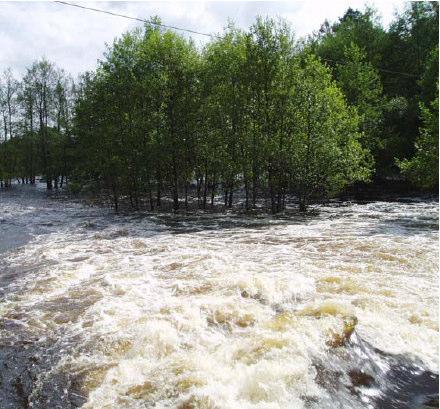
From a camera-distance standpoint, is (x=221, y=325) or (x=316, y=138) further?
(x=316, y=138)

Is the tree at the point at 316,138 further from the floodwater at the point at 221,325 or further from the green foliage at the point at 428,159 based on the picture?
the floodwater at the point at 221,325

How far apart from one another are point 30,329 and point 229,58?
62.3 feet

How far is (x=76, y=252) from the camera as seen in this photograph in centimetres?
1207

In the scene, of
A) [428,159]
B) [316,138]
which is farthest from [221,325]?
[428,159]

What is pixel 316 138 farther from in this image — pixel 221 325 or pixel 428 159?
pixel 221 325

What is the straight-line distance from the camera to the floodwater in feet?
15.6

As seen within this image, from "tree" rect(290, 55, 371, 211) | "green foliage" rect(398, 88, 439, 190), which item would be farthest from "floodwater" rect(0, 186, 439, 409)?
"tree" rect(290, 55, 371, 211)

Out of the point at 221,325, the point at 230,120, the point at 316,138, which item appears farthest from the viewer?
the point at 230,120

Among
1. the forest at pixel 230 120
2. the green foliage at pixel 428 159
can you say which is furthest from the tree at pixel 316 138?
the green foliage at pixel 428 159

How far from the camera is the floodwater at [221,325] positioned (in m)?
4.74

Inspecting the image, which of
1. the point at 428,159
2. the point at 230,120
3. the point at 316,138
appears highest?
the point at 230,120

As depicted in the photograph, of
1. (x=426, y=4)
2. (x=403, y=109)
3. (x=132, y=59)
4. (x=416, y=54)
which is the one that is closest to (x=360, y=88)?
(x=403, y=109)

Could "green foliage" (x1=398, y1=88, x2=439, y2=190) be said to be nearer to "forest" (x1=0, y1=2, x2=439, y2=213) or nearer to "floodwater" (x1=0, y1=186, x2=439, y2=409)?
"forest" (x1=0, y1=2, x2=439, y2=213)

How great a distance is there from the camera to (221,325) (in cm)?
647
